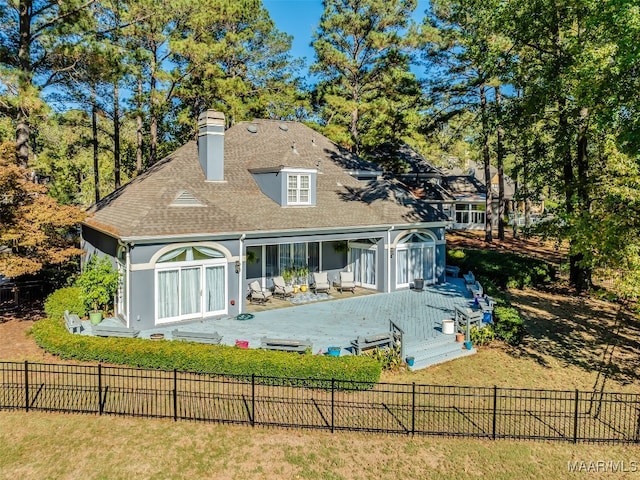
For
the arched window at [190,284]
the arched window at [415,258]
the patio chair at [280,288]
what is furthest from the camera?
the arched window at [415,258]

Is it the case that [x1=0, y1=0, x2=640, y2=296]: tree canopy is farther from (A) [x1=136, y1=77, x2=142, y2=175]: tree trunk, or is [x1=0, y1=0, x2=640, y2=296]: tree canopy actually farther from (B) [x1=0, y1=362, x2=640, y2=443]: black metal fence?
(B) [x1=0, y1=362, x2=640, y2=443]: black metal fence

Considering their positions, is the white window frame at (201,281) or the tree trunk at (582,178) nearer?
the white window frame at (201,281)

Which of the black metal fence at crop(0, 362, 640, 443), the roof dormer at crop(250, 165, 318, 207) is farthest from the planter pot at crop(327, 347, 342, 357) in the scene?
the roof dormer at crop(250, 165, 318, 207)

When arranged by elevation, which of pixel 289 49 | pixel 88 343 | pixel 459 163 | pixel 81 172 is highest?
pixel 289 49

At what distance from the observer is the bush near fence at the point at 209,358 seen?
40.4 ft

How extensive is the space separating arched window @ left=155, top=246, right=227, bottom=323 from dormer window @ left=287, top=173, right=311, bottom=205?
5.42 meters

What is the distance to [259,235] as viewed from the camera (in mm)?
18891

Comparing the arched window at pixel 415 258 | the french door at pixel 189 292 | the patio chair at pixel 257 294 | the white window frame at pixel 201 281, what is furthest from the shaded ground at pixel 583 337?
the french door at pixel 189 292

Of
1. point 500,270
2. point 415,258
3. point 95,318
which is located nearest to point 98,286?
point 95,318

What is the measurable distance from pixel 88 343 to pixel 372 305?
37.4 feet

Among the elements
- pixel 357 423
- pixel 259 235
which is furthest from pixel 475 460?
pixel 259 235

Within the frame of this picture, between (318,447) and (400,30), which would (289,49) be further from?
(318,447)

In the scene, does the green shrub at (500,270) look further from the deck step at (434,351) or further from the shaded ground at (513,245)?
the shaded ground at (513,245)

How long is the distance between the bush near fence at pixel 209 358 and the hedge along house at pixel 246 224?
2583mm
